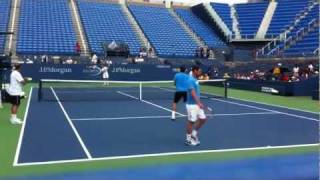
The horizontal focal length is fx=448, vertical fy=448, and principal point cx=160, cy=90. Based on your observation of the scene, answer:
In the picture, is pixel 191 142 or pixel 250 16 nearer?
pixel 191 142

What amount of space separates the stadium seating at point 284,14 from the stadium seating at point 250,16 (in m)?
1.55

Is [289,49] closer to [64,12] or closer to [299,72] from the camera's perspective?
[299,72]

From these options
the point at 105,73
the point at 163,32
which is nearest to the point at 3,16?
the point at 105,73

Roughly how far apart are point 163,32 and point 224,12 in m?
8.76

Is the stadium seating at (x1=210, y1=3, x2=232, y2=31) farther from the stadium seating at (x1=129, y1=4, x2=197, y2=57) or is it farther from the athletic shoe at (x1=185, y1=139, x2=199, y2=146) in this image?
the athletic shoe at (x1=185, y1=139, x2=199, y2=146)

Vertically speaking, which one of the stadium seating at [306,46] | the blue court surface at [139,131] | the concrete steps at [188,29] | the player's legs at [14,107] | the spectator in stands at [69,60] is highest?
the concrete steps at [188,29]

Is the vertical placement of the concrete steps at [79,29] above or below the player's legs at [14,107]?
above

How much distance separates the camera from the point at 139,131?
42.5 ft

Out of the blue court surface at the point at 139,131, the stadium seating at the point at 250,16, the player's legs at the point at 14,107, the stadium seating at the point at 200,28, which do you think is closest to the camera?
the blue court surface at the point at 139,131

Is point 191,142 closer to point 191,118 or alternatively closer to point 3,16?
point 191,118

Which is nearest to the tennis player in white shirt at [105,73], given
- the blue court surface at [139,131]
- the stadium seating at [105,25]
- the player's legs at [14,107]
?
the stadium seating at [105,25]

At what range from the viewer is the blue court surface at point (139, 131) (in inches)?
400

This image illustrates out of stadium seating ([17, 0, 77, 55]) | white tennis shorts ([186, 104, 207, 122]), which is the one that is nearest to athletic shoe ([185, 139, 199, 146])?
white tennis shorts ([186, 104, 207, 122])

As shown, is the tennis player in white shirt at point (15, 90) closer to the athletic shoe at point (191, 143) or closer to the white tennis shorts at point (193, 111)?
the athletic shoe at point (191, 143)
